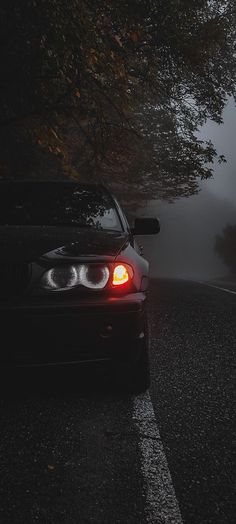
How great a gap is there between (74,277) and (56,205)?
1.34 m

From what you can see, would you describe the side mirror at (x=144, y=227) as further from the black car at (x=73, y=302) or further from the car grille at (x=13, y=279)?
the car grille at (x=13, y=279)

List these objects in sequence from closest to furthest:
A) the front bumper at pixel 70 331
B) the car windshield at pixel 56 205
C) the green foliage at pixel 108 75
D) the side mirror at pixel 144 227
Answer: the front bumper at pixel 70 331 → the car windshield at pixel 56 205 → the side mirror at pixel 144 227 → the green foliage at pixel 108 75

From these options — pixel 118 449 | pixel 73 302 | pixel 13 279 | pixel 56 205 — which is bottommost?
pixel 118 449

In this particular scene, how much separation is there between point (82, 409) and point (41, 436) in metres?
0.43

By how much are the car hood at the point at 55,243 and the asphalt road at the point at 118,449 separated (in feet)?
2.27

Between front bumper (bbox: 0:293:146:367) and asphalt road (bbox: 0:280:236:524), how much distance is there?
0.12 metres

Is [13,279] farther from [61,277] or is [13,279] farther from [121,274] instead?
[121,274]

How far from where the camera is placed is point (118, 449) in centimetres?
251

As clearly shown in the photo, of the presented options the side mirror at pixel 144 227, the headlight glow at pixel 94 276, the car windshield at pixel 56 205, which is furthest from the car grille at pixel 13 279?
the side mirror at pixel 144 227

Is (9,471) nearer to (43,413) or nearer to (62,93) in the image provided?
(43,413)

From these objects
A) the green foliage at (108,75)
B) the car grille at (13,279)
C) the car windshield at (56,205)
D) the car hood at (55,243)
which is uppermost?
the green foliage at (108,75)

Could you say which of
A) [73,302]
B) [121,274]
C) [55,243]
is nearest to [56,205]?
[55,243]

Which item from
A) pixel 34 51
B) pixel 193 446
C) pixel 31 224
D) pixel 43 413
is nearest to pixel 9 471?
pixel 43 413

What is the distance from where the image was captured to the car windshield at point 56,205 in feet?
12.7
